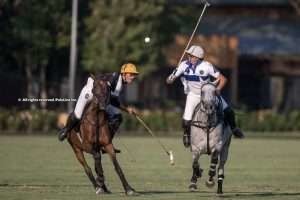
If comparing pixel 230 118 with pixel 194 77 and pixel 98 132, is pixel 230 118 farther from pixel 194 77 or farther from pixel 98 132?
pixel 98 132

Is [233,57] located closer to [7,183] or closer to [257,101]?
[257,101]

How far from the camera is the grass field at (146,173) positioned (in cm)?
2025

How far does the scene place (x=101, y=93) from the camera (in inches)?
784

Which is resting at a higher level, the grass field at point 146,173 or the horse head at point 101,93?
the horse head at point 101,93

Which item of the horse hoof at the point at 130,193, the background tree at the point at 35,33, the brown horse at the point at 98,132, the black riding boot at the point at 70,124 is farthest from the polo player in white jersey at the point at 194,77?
the background tree at the point at 35,33

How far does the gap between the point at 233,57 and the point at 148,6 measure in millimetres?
7952

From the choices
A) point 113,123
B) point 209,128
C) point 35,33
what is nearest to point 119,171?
point 113,123

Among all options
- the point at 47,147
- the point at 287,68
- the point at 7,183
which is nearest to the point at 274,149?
the point at 47,147

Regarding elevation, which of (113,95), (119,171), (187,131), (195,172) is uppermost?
(113,95)

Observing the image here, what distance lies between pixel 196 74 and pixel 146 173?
6062mm

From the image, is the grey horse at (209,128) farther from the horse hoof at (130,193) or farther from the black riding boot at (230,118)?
the horse hoof at (130,193)

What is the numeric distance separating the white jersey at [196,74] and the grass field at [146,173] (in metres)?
1.83

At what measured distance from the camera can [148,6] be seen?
5916cm

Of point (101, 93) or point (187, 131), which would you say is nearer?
point (101, 93)
